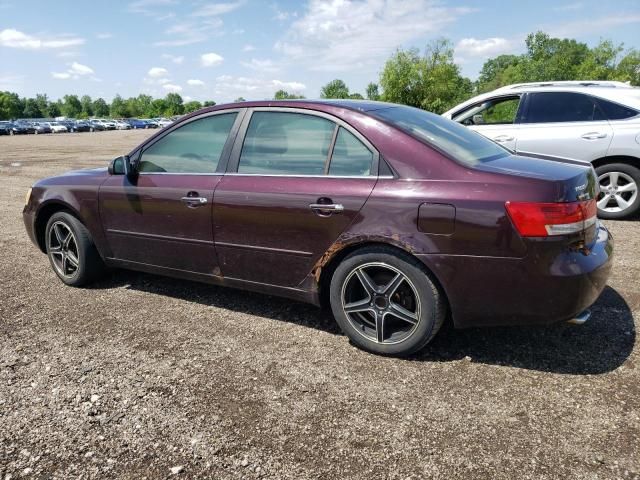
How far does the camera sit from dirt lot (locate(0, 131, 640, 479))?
7.50 ft

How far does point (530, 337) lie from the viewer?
135 inches

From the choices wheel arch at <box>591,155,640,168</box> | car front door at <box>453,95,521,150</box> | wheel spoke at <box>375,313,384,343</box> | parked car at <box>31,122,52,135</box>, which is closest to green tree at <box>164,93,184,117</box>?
parked car at <box>31,122,52,135</box>

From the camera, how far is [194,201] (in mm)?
3711

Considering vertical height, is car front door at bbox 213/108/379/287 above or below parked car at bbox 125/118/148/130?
below

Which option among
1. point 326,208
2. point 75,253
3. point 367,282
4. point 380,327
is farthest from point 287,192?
point 75,253

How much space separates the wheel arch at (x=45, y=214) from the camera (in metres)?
4.57

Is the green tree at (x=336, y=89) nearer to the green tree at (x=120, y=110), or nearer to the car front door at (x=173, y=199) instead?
the green tree at (x=120, y=110)

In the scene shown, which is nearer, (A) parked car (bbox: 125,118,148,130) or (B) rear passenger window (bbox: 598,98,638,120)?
(B) rear passenger window (bbox: 598,98,638,120)

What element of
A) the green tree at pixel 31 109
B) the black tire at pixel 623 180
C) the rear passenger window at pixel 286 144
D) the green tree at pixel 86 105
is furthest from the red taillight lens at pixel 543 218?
the green tree at pixel 86 105

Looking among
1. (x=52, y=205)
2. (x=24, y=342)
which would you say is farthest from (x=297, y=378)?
(x=52, y=205)

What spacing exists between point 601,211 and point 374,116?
4.91 meters

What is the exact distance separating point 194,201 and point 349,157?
1.24m

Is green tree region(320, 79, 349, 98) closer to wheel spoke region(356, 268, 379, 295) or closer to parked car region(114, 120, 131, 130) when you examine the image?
parked car region(114, 120, 131, 130)

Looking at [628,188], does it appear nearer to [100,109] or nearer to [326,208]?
[326,208]
